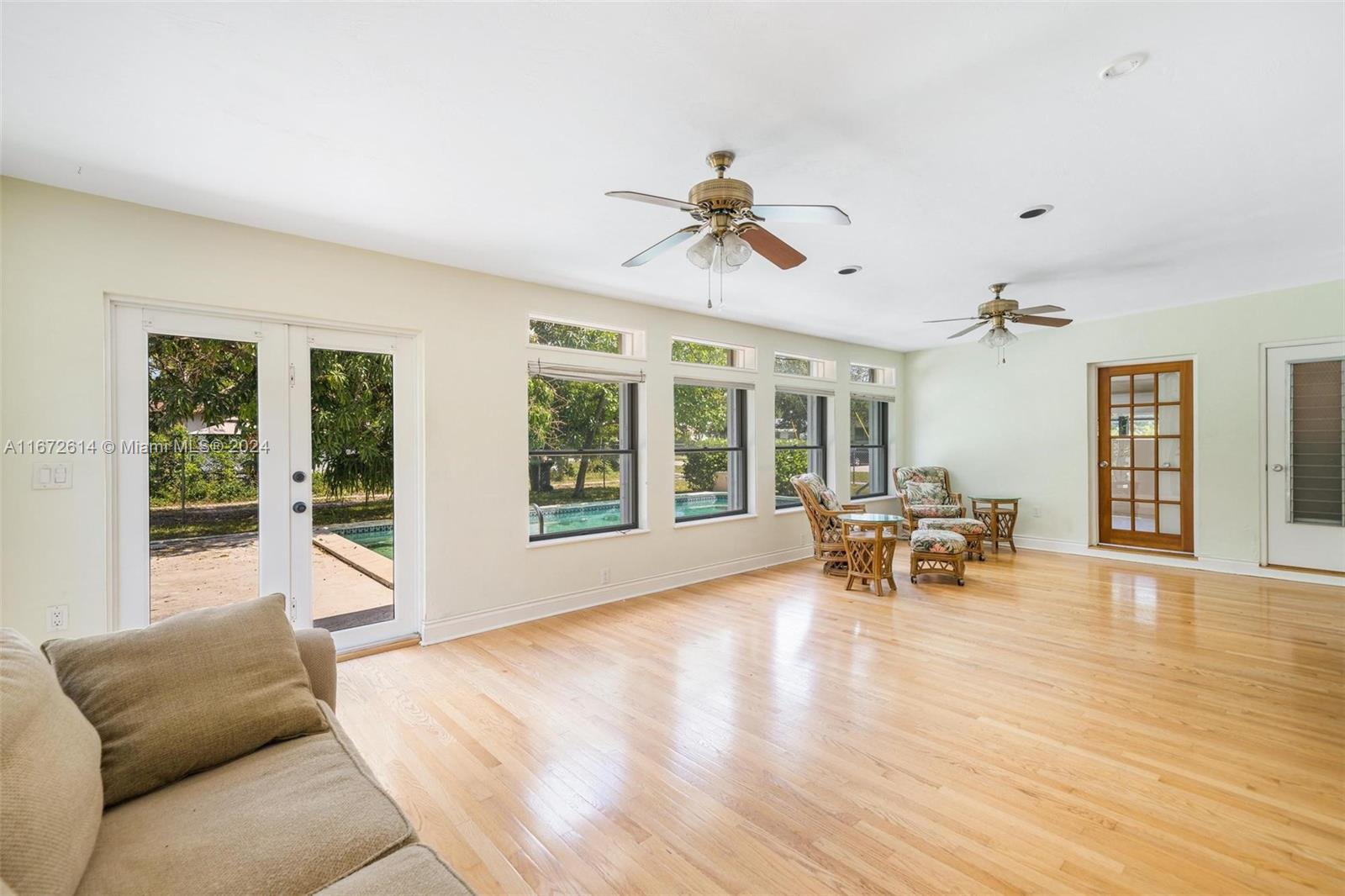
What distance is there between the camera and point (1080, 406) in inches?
251

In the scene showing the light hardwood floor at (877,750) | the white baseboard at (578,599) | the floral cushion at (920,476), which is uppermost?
the floral cushion at (920,476)

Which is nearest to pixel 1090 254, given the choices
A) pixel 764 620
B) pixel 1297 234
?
pixel 1297 234

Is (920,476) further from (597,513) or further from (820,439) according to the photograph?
(597,513)

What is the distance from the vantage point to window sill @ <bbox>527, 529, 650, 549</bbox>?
441cm

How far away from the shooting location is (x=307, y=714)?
1645mm

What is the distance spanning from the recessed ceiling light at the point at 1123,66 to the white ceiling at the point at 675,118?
40mm

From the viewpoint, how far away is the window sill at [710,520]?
211 inches

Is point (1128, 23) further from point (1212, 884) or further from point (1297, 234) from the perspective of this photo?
point (1297, 234)

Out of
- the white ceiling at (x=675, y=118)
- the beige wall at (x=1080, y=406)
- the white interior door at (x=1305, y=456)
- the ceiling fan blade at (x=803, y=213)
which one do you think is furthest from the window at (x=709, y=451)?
the white interior door at (x=1305, y=456)

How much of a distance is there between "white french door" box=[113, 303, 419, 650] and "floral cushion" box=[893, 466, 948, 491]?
557cm

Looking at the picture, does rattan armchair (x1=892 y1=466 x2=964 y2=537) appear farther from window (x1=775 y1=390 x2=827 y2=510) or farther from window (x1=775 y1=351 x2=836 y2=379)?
window (x1=775 y1=351 x2=836 y2=379)

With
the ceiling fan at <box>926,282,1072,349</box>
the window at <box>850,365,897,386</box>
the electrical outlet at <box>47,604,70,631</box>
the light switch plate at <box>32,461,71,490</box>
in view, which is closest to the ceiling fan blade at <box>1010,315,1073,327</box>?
the ceiling fan at <box>926,282,1072,349</box>

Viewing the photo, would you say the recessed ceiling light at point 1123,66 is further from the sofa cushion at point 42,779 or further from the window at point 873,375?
the window at point 873,375

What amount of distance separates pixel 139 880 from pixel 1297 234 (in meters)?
5.90
